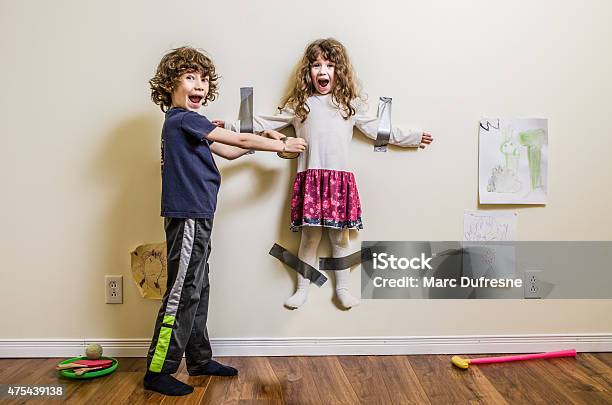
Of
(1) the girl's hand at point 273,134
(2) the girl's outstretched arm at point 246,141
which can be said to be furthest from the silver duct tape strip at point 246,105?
(2) the girl's outstretched arm at point 246,141

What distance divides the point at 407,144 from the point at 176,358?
42.5 inches

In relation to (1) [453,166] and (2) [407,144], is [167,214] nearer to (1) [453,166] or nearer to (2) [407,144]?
(2) [407,144]

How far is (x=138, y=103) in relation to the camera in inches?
78.5

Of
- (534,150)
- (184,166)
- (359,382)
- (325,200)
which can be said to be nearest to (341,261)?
(325,200)

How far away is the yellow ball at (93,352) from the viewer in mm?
1889

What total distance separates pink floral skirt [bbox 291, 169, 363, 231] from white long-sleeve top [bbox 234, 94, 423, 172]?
1.3 inches

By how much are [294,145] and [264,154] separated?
205 mm

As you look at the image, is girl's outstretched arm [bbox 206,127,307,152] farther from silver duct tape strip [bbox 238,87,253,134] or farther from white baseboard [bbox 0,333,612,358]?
white baseboard [bbox 0,333,612,358]

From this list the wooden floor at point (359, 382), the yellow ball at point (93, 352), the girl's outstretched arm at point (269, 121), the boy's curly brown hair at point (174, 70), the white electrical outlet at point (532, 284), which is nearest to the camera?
the wooden floor at point (359, 382)

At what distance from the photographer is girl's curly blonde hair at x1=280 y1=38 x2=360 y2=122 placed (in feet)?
6.41

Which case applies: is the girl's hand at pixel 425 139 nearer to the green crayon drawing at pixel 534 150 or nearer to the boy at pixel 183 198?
the green crayon drawing at pixel 534 150

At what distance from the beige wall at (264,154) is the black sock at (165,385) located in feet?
1.08

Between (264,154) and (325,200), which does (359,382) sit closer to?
(325,200)

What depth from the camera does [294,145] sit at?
186cm
